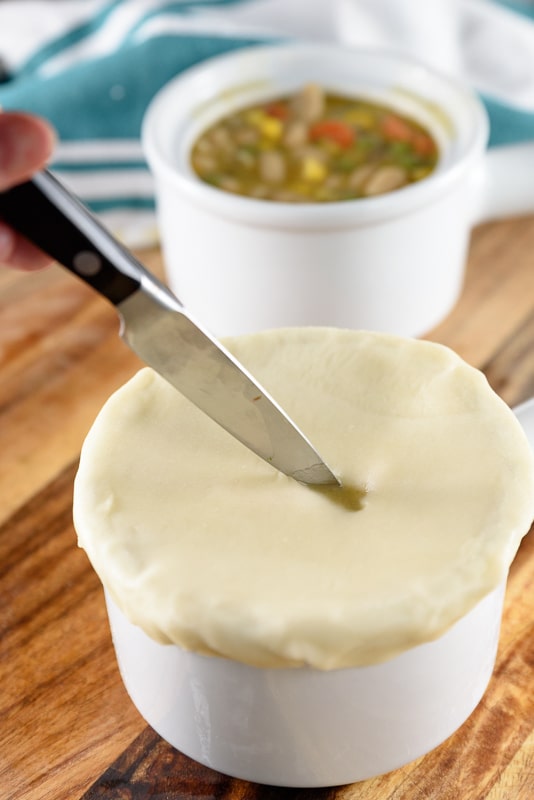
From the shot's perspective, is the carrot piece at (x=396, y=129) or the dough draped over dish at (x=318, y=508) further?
the carrot piece at (x=396, y=129)

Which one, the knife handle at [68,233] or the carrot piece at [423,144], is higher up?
the knife handle at [68,233]

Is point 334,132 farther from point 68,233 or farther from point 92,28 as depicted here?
point 68,233

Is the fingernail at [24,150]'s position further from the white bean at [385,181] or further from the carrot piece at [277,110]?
the carrot piece at [277,110]

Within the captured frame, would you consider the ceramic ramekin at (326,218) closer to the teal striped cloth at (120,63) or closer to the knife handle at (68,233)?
the teal striped cloth at (120,63)

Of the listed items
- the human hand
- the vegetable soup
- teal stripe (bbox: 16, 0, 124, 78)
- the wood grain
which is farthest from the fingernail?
teal stripe (bbox: 16, 0, 124, 78)

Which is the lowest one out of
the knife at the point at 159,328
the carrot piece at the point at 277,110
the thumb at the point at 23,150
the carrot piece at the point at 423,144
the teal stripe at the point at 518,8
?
the teal stripe at the point at 518,8

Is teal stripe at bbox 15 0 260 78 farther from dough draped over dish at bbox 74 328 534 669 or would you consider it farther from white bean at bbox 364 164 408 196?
dough draped over dish at bbox 74 328 534 669

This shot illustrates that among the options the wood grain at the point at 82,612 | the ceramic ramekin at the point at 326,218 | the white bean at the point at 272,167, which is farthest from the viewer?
the white bean at the point at 272,167

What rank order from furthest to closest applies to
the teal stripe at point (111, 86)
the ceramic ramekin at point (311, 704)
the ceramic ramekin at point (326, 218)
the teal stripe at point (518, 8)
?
the teal stripe at point (518, 8), the teal stripe at point (111, 86), the ceramic ramekin at point (326, 218), the ceramic ramekin at point (311, 704)

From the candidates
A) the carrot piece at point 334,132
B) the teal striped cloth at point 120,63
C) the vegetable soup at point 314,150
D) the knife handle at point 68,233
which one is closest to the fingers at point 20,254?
the knife handle at point 68,233
